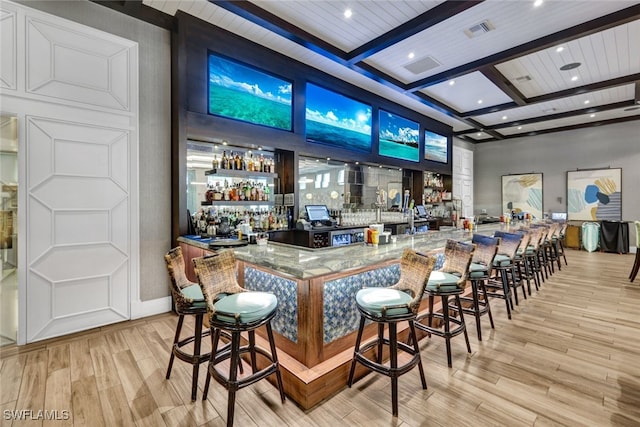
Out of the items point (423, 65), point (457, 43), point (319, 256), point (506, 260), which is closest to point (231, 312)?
point (319, 256)

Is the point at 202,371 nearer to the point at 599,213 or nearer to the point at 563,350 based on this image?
the point at 563,350

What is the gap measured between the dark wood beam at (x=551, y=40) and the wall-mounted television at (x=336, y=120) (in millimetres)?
1464

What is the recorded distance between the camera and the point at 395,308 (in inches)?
77.3

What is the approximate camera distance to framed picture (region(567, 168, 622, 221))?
8.13 m

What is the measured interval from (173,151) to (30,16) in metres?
1.75

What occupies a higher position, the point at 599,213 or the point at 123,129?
the point at 123,129

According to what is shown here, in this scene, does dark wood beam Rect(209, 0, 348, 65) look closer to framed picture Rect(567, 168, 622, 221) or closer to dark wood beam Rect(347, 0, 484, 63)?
dark wood beam Rect(347, 0, 484, 63)

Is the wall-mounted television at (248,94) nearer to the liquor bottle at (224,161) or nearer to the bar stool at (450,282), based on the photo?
the liquor bottle at (224,161)

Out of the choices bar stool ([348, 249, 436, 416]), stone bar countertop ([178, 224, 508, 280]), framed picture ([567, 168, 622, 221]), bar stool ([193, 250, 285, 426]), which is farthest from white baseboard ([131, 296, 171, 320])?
framed picture ([567, 168, 622, 221])

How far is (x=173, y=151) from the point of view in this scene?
372 centimetres

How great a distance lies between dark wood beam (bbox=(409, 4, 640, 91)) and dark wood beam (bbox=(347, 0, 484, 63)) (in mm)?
1572

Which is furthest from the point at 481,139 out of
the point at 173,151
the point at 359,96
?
the point at 173,151

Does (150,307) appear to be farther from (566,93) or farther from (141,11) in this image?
(566,93)

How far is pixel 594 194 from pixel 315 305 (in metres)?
10.2
